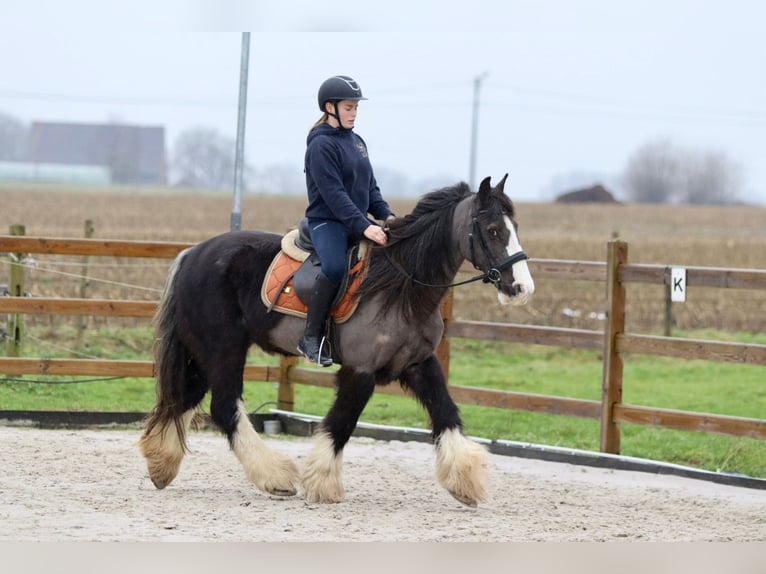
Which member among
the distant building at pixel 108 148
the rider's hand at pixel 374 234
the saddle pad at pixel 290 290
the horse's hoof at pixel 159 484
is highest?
the distant building at pixel 108 148

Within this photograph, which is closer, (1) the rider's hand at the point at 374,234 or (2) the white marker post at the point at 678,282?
(1) the rider's hand at the point at 374,234

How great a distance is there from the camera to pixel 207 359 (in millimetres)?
6930

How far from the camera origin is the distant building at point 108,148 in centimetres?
9875

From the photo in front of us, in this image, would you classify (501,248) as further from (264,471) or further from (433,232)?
(264,471)

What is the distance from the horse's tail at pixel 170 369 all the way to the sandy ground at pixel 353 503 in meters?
0.44

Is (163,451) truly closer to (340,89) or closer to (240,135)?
(340,89)

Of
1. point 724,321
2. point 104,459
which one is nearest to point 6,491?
point 104,459

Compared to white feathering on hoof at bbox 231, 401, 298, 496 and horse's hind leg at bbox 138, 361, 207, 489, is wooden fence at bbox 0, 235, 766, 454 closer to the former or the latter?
horse's hind leg at bbox 138, 361, 207, 489

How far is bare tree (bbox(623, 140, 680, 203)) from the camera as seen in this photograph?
328ft

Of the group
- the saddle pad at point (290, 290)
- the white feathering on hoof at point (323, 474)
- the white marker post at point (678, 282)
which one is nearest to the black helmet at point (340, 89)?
Result: the saddle pad at point (290, 290)

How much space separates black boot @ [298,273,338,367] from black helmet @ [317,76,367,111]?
3.47ft

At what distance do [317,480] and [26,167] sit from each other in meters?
95.5

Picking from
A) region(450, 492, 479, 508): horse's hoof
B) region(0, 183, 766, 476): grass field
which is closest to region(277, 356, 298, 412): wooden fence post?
region(0, 183, 766, 476): grass field

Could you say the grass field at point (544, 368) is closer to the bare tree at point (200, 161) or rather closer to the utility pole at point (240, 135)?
the utility pole at point (240, 135)
